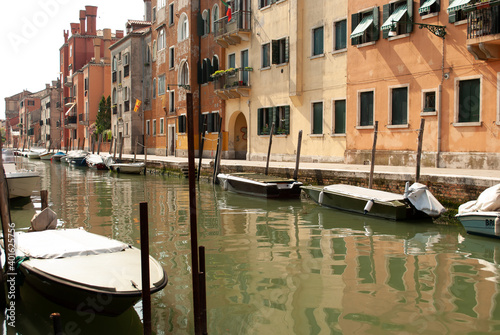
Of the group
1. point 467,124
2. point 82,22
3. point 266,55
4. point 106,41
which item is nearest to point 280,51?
point 266,55

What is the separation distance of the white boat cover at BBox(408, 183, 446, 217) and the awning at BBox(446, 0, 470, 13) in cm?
566

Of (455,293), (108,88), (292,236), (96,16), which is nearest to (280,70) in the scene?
(292,236)

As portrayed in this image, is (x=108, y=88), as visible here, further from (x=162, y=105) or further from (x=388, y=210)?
(x=388, y=210)

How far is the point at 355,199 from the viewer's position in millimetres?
11898

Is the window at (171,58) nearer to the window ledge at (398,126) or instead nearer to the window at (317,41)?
the window at (317,41)

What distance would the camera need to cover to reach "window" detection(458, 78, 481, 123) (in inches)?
571

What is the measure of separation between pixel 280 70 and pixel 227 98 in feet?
16.2

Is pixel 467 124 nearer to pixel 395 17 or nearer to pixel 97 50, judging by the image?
pixel 395 17

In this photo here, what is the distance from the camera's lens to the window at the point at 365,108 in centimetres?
1789

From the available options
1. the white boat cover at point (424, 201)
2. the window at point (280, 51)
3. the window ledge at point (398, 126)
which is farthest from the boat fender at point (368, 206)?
the window at point (280, 51)

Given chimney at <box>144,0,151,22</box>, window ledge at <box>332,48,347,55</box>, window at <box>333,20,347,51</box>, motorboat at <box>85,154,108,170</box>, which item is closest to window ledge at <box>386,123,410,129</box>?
window ledge at <box>332,48,347,55</box>

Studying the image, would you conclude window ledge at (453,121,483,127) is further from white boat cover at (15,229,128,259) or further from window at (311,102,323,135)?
white boat cover at (15,229,128,259)

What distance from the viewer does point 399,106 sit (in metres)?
16.9

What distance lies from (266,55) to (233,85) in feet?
8.04
